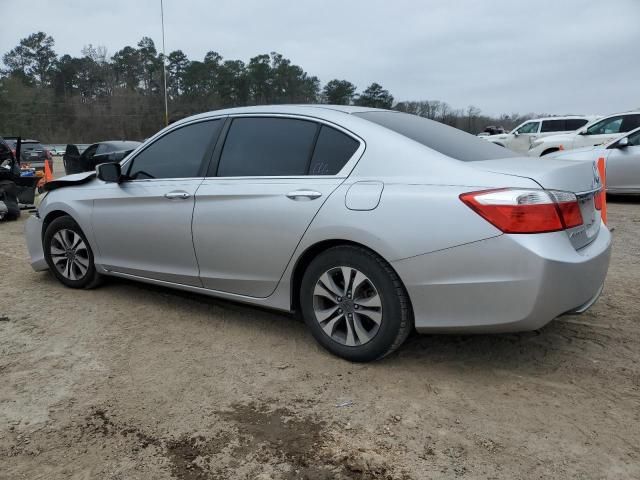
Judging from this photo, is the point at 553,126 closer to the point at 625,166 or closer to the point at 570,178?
the point at 625,166

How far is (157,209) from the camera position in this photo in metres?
4.02

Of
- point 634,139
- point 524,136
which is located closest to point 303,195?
point 634,139

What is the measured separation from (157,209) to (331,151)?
59.2 inches

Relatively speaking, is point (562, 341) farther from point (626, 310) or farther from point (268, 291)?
point (268, 291)

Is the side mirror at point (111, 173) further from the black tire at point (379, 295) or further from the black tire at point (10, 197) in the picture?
the black tire at point (10, 197)

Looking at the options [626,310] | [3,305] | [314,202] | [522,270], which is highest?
[314,202]

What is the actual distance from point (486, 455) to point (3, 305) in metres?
3.99

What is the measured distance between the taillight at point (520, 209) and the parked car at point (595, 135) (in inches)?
431

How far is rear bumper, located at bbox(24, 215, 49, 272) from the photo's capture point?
4984mm

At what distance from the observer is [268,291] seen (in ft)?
11.5

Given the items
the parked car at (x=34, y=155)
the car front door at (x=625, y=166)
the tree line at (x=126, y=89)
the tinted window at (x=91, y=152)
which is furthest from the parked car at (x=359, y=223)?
the tree line at (x=126, y=89)

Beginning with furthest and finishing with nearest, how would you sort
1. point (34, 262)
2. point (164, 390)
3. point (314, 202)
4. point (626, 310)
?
point (34, 262) → point (626, 310) → point (314, 202) → point (164, 390)

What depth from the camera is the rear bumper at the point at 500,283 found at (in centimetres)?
263

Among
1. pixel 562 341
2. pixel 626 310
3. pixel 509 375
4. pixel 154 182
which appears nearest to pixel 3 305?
pixel 154 182
